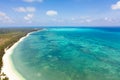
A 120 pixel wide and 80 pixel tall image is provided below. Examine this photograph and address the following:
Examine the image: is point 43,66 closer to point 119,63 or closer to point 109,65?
point 109,65

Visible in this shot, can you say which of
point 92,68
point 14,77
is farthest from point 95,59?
point 14,77

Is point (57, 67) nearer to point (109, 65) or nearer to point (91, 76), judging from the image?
point (91, 76)

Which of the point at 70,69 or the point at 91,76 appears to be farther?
the point at 70,69

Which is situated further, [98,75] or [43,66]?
[43,66]

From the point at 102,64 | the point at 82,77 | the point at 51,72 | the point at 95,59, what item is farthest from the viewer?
the point at 95,59

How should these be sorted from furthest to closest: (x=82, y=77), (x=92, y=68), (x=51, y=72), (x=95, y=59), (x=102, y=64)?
(x=95, y=59) → (x=102, y=64) → (x=92, y=68) → (x=51, y=72) → (x=82, y=77)

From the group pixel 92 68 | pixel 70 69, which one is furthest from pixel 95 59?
pixel 70 69

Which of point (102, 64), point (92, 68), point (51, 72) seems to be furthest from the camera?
point (102, 64)

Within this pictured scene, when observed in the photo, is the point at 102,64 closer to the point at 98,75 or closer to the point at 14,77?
the point at 98,75
